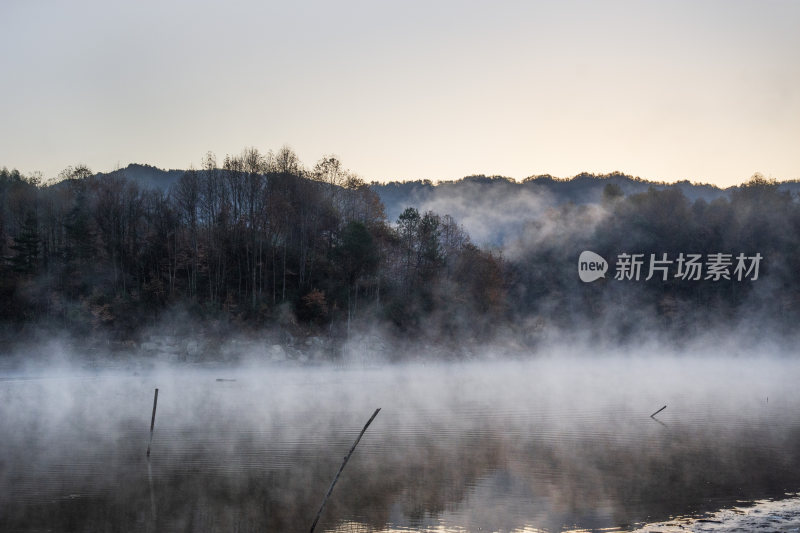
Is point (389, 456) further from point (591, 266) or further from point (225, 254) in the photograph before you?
point (591, 266)

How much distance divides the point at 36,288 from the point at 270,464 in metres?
52.5

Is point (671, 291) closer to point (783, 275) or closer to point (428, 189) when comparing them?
point (783, 275)

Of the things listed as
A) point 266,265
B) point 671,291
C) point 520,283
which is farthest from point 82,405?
point 671,291

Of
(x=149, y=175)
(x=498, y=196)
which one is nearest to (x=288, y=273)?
(x=149, y=175)

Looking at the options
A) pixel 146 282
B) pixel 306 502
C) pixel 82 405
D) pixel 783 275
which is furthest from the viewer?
pixel 783 275

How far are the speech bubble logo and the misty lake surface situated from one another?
5669 centimetres

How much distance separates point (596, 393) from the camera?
45.6m

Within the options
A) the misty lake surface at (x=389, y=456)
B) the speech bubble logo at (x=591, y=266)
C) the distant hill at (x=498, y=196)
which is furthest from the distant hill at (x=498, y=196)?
the misty lake surface at (x=389, y=456)

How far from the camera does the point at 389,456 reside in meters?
24.7

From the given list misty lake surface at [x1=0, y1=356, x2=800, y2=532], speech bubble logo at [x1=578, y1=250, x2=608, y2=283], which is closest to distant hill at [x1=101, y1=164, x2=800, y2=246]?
speech bubble logo at [x1=578, y1=250, x2=608, y2=283]

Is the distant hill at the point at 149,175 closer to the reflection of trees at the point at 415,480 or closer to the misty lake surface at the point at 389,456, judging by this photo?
the misty lake surface at the point at 389,456

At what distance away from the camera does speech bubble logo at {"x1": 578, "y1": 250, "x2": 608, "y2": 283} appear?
105 meters

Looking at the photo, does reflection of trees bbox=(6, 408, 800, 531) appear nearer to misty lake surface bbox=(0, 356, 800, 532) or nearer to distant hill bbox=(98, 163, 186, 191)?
misty lake surface bbox=(0, 356, 800, 532)

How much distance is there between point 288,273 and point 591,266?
51.3m
